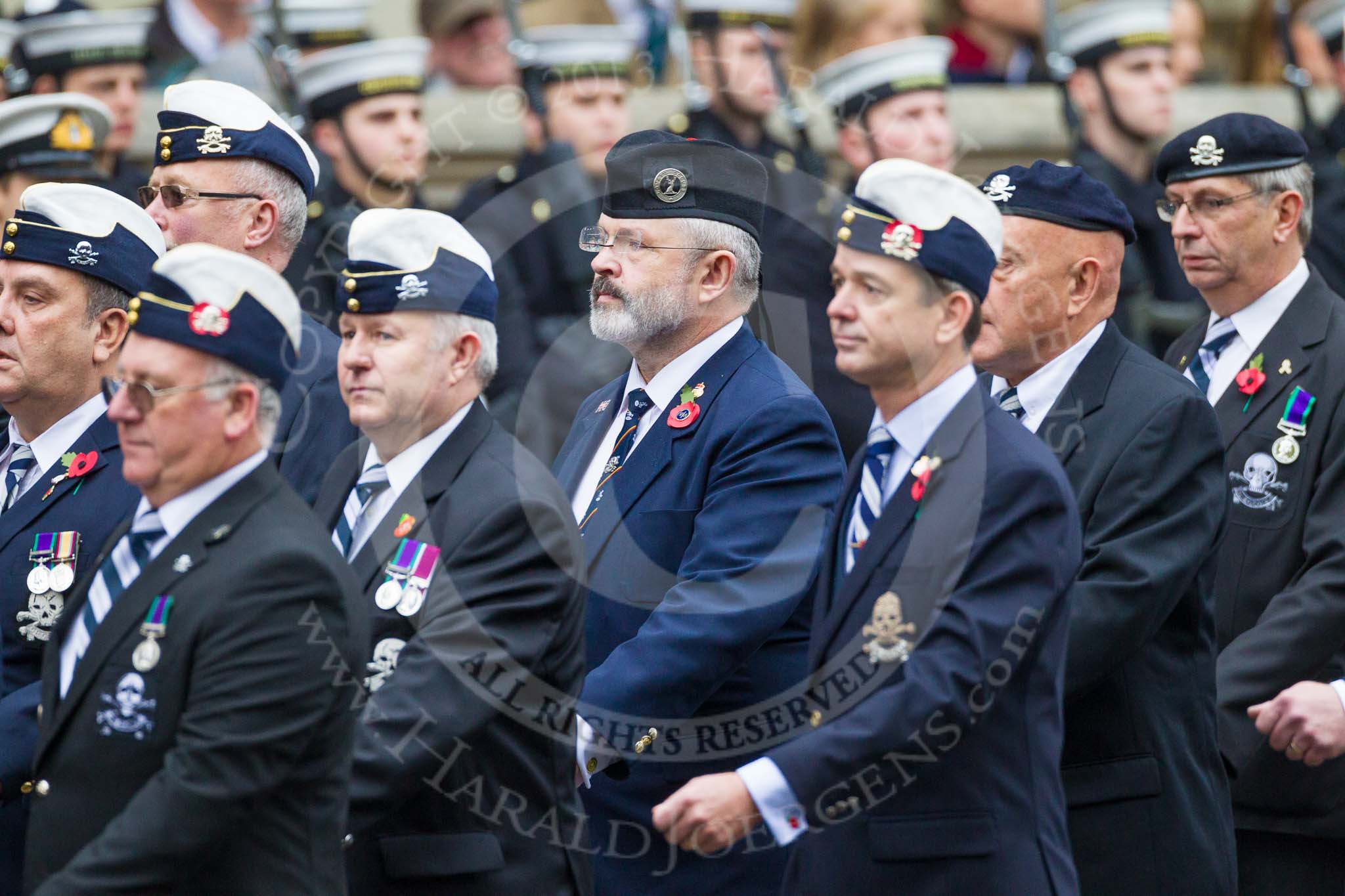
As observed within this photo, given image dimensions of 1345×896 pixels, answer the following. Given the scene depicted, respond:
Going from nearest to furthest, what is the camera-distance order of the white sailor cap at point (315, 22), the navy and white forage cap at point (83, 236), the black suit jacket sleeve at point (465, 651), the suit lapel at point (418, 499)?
the black suit jacket sleeve at point (465, 651), the suit lapel at point (418, 499), the navy and white forage cap at point (83, 236), the white sailor cap at point (315, 22)

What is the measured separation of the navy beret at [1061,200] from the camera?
502cm

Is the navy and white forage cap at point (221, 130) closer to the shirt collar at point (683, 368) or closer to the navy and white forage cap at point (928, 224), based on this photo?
the shirt collar at point (683, 368)

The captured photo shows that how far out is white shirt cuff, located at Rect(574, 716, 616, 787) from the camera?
4605 millimetres

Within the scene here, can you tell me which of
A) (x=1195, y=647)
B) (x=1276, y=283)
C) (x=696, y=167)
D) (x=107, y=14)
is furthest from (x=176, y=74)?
(x=1195, y=647)

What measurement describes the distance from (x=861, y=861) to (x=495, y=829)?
831 mm

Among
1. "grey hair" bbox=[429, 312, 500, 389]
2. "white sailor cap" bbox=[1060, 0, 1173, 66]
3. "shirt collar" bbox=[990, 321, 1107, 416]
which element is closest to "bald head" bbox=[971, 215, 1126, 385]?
"shirt collar" bbox=[990, 321, 1107, 416]

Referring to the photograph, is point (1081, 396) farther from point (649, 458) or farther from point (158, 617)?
point (158, 617)

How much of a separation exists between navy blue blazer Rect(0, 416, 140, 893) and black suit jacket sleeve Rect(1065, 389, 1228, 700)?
7.37ft

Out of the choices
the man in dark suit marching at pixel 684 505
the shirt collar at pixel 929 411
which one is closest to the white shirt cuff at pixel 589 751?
the man in dark suit marching at pixel 684 505

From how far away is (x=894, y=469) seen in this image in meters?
4.09

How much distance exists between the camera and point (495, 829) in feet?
14.0

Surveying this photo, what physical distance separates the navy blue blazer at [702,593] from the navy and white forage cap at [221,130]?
152 cm

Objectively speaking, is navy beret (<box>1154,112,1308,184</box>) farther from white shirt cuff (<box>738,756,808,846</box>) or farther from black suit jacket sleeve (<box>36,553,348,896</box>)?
black suit jacket sleeve (<box>36,553,348,896</box>)

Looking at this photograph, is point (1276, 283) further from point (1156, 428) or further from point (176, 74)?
point (176, 74)
